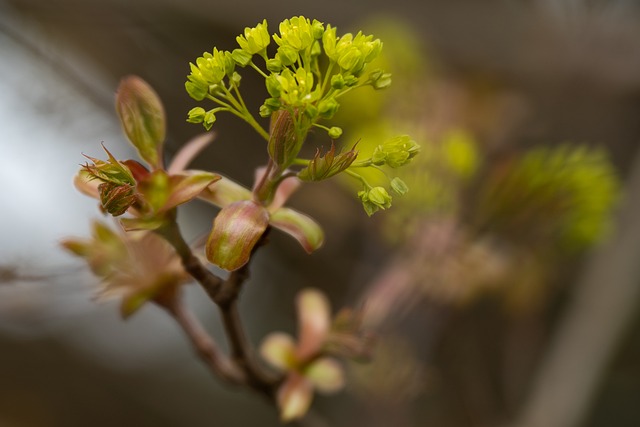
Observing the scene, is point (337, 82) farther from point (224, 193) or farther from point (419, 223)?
point (419, 223)

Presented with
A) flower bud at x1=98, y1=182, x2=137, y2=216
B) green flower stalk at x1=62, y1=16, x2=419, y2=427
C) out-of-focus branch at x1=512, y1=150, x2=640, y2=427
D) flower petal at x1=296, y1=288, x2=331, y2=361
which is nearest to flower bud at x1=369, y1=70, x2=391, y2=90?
green flower stalk at x1=62, y1=16, x2=419, y2=427

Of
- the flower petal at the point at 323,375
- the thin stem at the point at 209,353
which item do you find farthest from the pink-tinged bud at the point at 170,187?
the flower petal at the point at 323,375

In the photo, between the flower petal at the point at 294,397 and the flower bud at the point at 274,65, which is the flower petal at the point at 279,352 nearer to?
the flower petal at the point at 294,397

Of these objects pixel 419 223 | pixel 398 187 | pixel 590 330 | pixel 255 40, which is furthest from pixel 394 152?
pixel 590 330

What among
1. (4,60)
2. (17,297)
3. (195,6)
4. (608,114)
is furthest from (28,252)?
(608,114)

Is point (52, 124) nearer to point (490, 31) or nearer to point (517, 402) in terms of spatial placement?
point (490, 31)
